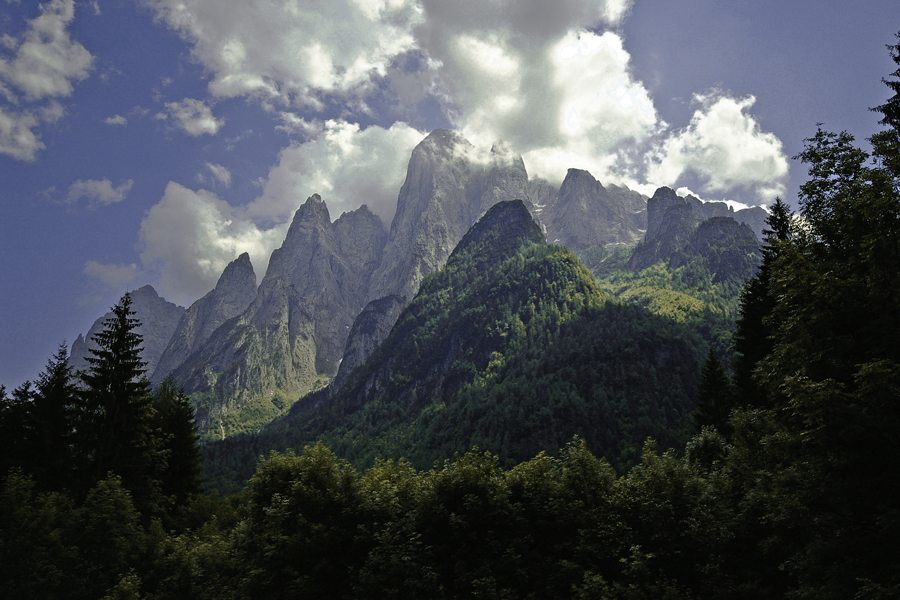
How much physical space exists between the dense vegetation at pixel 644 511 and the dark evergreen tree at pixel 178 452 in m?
21.2

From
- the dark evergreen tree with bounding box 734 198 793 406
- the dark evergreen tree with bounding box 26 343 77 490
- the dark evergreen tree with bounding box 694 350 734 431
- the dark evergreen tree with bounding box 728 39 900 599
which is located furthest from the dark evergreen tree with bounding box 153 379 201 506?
the dark evergreen tree with bounding box 694 350 734 431

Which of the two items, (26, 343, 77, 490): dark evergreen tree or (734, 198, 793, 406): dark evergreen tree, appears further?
(734, 198, 793, 406): dark evergreen tree

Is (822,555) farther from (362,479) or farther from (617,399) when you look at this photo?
(617,399)

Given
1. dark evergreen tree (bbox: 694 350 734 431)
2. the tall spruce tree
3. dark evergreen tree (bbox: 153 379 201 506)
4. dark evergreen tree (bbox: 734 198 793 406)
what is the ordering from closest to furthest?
the tall spruce tree
dark evergreen tree (bbox: 734 198 793 406)
dark evergreen tree (bbox: 153 379 201 506)
dark evergreen tree (bbox: 694 350 734 431)

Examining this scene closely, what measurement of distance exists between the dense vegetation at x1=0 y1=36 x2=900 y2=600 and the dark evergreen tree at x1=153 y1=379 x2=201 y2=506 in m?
21.2

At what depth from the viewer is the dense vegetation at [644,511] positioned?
17547 mm

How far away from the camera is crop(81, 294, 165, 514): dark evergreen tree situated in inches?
1655

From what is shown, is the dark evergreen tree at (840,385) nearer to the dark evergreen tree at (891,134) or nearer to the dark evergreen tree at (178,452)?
the dark evergreen tree at (891,134)

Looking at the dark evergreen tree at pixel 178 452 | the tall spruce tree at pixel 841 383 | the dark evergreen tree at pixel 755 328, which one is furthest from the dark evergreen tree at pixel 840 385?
the dark evergreen tree at pixel 178 452

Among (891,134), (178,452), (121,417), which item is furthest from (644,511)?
(178,452)

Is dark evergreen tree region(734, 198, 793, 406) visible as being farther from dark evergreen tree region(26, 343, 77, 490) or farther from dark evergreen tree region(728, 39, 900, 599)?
dark evergreen tree region(26, 343, 77, 490)

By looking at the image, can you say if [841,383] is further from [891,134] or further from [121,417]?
[121,417]

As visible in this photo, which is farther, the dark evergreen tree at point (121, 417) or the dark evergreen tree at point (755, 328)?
the dark evergreen tree at point (755, 328)

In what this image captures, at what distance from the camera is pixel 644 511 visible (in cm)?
2355
